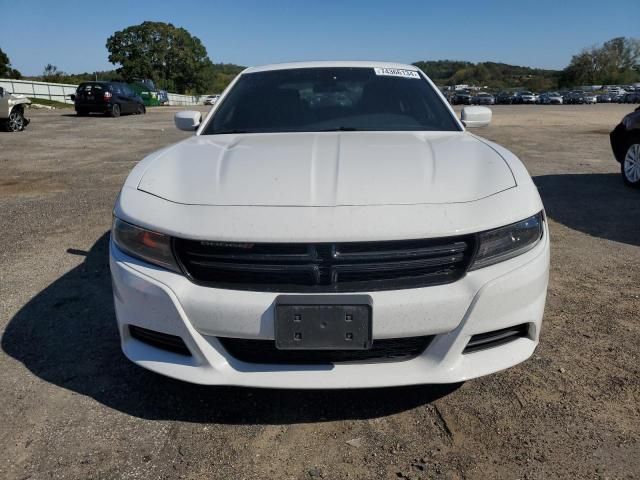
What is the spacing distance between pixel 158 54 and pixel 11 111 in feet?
244

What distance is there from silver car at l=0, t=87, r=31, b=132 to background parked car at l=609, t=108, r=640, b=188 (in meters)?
14.8

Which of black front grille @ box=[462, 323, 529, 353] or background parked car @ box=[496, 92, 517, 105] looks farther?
background parked car @ box=[496, 92, 517, 105]

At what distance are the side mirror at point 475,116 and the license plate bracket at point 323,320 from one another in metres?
2.20

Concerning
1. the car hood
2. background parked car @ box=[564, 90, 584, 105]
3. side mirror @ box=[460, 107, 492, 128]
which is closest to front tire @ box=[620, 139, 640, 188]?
side mirror @ box=[460, 107, 492, 128]

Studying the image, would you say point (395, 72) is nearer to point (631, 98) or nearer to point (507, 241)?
point (507, 241)

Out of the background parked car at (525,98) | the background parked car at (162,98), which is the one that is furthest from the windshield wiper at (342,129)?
the background parked car at (525,98)

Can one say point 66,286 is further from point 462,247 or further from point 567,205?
point 567,205

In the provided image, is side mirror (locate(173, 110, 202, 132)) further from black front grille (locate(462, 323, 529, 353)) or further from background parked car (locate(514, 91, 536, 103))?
background parked car (locate(514, 91, 536, 103))

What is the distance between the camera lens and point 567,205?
5953mm

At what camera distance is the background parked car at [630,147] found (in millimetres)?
6828

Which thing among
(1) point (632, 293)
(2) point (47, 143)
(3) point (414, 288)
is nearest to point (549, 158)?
(1) point (632, 293)

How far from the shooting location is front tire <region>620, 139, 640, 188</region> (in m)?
6.80

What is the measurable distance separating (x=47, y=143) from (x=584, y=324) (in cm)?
1279

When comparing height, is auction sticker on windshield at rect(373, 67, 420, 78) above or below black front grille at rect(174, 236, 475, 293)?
above
